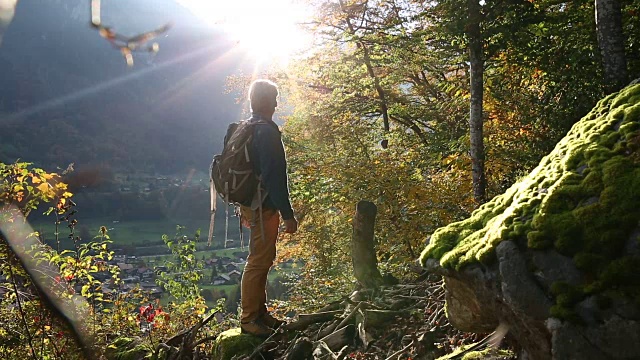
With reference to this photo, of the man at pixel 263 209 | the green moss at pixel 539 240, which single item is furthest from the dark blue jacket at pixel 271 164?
the green moss at pixel 539 240

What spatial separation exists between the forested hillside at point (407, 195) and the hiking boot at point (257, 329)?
0.32 ft

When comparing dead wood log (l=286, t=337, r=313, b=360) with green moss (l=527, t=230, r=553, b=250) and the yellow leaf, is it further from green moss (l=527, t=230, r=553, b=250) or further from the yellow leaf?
the yellow leaf

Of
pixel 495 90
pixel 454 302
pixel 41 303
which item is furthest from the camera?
pixel 495 90

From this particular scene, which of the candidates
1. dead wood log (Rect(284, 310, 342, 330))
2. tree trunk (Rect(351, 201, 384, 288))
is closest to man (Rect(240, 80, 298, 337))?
dead wood log (Rect(284, 310, 342, 330))

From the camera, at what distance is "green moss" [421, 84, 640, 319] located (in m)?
1.92

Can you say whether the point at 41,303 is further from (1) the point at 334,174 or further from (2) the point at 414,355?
(1) the point at 334,174

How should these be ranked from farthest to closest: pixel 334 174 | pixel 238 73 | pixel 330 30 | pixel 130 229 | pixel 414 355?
1. pixel 130 229
2. pixel 238 73
3. pixel 330 30
4. pixel 334 174
5. pixel 414 355

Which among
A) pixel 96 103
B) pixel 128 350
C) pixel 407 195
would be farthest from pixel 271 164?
pixel 96 103

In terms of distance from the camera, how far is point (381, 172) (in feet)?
27.8

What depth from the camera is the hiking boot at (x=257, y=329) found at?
4504mm

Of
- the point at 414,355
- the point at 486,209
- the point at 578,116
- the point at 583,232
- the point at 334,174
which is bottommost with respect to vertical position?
the point at 414,355

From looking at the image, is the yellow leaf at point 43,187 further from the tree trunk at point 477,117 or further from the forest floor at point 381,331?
the tree trunk at point 477,117

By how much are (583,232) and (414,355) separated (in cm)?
173

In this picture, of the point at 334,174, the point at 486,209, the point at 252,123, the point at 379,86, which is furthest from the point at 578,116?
the point at 379,86
